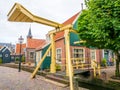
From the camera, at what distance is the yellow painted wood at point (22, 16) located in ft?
35.9

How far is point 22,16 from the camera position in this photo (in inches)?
455

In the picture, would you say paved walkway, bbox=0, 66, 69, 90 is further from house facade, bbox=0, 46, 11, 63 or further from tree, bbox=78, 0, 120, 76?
house facade, bbox=0, 46, 11, 63

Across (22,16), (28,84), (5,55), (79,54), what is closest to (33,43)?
(5,55)

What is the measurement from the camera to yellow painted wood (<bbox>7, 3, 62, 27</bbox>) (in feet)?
35.9

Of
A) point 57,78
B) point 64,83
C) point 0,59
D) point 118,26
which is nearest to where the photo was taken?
point 118,26

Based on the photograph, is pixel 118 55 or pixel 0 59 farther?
pixel 0 59

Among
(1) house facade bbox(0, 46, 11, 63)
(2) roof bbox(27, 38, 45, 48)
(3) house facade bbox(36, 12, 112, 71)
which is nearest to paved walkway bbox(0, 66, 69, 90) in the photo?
(3) house facade bbox(36, 12, 112, 71)

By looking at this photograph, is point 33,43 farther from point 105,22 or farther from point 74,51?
point 105,22

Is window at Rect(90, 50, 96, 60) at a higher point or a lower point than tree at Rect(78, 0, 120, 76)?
lower

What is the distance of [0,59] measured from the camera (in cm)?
4725

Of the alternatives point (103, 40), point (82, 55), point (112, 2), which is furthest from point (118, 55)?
point (82, 55)

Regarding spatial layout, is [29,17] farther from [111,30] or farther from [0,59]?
[0,59]

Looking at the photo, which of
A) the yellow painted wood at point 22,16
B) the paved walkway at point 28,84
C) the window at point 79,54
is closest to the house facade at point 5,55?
the window at point 79,54

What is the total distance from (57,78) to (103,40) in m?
3.92
